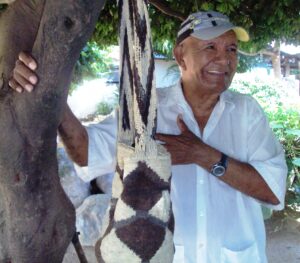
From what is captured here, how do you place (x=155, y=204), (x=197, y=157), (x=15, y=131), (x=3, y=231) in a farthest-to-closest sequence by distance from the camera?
(x=197, y=157)
(x=3, y=231)
(x=15, y=131)
(x=155, y=204)

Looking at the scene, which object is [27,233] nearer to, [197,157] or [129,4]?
[129,4]

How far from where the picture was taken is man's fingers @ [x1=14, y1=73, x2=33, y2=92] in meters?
0.97

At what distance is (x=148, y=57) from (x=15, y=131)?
34cm

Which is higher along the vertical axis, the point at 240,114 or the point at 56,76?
the point at 56,76

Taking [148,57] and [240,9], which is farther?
[240,9]

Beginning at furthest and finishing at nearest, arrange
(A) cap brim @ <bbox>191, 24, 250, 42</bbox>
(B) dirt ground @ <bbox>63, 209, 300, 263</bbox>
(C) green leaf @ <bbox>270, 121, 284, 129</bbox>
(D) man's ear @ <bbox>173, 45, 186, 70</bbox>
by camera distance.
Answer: (C) green leaf @ <bbox>270, 121, 284, 129</bbox>
(B) dirt ground @ <bbox>63, 209, 300, 263</bbox>
(D) man's ear @ <bbox>173, 45, 186, 70</bbox>
(A) cap brim @ <bbox>191, 24, 250, 42</bbox>

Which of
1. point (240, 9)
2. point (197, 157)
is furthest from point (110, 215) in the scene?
point (240, 9)

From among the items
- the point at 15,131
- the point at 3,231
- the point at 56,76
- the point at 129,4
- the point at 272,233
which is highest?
the point at 129,4

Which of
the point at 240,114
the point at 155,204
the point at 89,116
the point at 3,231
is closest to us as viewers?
the point at 155,204

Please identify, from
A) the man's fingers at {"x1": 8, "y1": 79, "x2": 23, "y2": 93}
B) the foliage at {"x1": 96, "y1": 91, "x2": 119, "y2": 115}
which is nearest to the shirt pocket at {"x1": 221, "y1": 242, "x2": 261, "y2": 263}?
the man's fingers at {"x1": 8, "y1": 79, "x2": 23, "y2": 93}

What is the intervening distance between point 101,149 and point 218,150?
431mm

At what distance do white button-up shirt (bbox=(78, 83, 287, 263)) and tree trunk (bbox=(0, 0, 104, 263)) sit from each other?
648 millimetres

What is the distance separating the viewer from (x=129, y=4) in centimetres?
98

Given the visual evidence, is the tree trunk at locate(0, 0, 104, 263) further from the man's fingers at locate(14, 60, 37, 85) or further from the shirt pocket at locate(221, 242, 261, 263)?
the shirt pocket at locate(221, 242, 261, 263)
